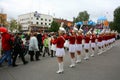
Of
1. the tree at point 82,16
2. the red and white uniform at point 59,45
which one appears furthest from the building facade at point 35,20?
the red and white uniform at point 59,45

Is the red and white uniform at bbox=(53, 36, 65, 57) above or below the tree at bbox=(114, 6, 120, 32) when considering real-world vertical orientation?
below

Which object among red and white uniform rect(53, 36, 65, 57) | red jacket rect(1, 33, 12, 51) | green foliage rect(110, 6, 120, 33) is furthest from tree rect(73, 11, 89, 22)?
red and white uniform rect(53, 36, 65, 57)

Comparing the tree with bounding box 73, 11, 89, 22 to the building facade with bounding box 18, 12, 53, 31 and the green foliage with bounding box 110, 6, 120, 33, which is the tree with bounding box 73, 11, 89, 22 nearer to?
the green foliage with bounding box 110, 6, 120, 33

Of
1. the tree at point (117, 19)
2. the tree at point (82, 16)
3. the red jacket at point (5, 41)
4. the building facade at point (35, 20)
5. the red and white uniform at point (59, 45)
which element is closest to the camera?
the red and white uniform at point (59, 45)

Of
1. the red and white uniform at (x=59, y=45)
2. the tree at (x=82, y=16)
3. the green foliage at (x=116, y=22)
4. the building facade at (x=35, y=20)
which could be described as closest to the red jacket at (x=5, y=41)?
the red and white uniform at (x=59, y=45)

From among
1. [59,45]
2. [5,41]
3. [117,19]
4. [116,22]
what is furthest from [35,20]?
[59,45]

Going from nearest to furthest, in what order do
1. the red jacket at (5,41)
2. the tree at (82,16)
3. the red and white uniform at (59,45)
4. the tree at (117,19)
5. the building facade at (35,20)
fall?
the red and white uniform at (59,45)
the red jacket at (5,41)
the tree at (117,19)
the tree at (82,16)
the building facade at (35,20)

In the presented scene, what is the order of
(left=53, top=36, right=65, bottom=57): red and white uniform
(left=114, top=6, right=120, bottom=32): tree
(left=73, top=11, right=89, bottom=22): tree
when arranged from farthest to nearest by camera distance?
(left=73, top=11, right=89, bottom=22): tree, (left=114, top=6, right=120, bottom=32): tree, (left=53, top=36, right=65, bottom=57): red and white uniform

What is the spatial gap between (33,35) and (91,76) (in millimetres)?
6172

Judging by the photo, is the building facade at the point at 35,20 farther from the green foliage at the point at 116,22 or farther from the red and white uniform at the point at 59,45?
the red and white uniform at the point at 59,45

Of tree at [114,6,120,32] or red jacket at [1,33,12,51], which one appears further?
tree at [114,6,120,32]

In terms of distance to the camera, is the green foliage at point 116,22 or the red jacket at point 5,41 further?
the green foliage at point 116,22

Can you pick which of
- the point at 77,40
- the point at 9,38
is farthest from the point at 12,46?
the point at 77,40

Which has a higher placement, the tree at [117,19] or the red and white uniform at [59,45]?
the tree at [117,19]
